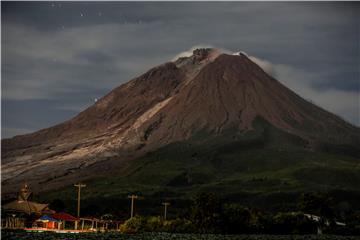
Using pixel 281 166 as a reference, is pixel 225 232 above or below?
below

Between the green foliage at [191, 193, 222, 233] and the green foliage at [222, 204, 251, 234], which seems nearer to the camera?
the green foliage at [191, 193, 222, 233]

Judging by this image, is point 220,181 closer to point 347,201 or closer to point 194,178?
point 194,178

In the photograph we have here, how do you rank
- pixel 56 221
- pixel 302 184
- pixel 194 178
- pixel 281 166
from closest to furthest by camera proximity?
pixel 56 221
pixel 302 184
pixel 194 178
pixel 281 166

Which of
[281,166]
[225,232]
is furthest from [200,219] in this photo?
[281,166]

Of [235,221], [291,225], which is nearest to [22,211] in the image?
→ [235,221]

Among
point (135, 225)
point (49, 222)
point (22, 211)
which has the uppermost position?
point (22, 211)

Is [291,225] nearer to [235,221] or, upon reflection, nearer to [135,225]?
[235,221]

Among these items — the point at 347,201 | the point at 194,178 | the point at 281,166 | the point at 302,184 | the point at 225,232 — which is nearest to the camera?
the point at 225,232

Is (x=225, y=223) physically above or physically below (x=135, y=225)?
above

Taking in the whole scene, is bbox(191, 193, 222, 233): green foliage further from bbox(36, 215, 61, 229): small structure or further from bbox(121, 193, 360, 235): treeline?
bbox(36, 215, 61, 229): small structure

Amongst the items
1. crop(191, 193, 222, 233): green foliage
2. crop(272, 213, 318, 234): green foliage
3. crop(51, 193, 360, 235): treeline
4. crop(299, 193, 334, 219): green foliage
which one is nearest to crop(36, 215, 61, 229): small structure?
crop(51, 193, 360, 235): treeline

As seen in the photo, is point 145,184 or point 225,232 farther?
point 145,184
